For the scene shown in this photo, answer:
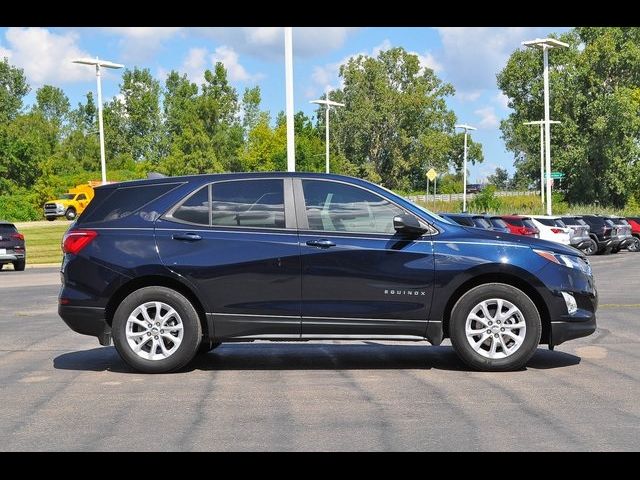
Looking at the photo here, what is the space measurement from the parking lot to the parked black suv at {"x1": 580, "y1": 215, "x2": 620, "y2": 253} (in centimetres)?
3132

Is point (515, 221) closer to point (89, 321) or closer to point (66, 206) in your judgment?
point (89, 321)

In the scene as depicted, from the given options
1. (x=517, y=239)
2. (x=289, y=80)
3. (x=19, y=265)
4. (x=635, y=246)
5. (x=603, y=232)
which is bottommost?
(x=635, y=246)

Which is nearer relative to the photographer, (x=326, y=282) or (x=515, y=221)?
(x=326, y=282)

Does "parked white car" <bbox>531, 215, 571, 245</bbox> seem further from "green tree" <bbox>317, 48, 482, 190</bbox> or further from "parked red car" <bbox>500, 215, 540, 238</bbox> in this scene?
"green tree" <bbox>317, 48, 482, 190</bbox>

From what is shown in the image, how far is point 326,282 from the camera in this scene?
341 inches

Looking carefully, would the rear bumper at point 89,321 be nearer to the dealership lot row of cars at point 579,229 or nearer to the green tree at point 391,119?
the dealership lot row of cars at point 579,229

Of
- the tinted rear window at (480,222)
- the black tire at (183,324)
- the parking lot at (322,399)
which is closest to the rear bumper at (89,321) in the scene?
the black tire at (183,324)

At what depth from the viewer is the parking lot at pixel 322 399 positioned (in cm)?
605

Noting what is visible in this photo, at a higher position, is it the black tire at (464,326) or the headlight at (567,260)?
the headlight at (567,260)

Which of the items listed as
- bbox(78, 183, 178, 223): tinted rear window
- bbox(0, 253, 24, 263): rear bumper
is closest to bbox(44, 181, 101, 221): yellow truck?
bbox(0, 253, 24, 263): rear bumper

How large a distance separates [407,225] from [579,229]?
3083 centimetres

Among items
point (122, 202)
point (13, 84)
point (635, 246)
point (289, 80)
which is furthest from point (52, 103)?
point (122, 202)

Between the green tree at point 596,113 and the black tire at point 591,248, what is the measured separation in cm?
3697

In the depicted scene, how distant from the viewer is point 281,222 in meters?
8.81
